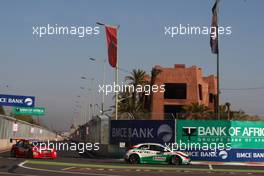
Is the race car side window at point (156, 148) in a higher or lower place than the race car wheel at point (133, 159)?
higher

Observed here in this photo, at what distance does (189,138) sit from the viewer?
3522 cm

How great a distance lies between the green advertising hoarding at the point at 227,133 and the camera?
3481 centimetres

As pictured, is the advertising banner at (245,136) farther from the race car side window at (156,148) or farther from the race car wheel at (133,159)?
the race car wheel at (133,159)

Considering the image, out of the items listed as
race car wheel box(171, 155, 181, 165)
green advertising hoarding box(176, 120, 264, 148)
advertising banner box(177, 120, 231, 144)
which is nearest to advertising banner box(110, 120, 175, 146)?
advertising banner box(177, 120, 231, 144)

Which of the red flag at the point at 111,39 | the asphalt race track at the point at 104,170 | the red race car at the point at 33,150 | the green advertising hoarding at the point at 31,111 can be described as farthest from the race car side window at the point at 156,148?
the green advertising hoarding at the point at 31,111

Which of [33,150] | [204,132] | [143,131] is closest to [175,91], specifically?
[143,131]

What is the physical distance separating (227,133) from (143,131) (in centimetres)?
581

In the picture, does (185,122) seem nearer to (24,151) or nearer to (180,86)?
(24,151)

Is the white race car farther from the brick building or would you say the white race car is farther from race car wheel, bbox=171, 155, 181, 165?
the brick building

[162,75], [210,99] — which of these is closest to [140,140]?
[162,75]

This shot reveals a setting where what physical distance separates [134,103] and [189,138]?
1671 inches

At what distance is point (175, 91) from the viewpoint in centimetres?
8488

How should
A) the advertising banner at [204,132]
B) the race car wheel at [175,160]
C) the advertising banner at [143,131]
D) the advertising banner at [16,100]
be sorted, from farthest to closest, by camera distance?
the advertising banner at [16,100] → the advertising banner at [143,131] → the advertising banner at [204,132] → the race car wheel at [175,160]

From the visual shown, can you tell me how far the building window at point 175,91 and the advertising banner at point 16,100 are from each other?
2588 cm
